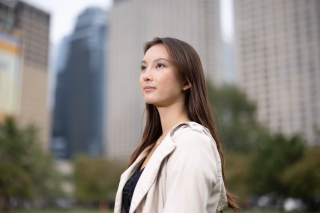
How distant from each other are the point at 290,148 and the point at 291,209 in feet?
14.5

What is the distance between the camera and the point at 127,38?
105 meters

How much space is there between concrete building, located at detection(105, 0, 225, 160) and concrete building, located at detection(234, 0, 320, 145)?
9014 millimetres

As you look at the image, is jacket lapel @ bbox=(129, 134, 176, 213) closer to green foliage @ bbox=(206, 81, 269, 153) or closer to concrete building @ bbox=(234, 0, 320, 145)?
green foliage @ bbox=(206, 81, 269, 153)

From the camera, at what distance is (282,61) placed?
74.2m

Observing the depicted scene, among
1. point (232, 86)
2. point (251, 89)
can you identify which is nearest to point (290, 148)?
point (232, 86)

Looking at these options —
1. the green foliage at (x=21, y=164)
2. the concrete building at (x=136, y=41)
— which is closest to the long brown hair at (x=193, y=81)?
the green foliage at (x=21, y=164)

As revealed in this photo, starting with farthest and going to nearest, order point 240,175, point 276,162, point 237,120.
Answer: point 237,120 → point 240,175 → point 276,162

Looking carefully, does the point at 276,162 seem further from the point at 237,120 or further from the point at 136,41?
the point at 136,41

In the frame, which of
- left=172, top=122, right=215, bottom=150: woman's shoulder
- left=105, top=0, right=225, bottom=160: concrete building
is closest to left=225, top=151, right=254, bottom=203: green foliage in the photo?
left=172, top=122, right=215, bottom=150: woman's shoulder

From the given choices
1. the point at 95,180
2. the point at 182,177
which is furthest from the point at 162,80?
the point at 95,180

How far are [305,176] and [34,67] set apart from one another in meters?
77.9

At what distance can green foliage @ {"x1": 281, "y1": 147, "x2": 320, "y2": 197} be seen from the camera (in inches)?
787

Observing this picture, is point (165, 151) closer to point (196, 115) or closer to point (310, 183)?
point (196, 115)

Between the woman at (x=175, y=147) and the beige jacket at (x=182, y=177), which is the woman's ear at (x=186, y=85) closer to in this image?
the woman at (x=175, y=147)
